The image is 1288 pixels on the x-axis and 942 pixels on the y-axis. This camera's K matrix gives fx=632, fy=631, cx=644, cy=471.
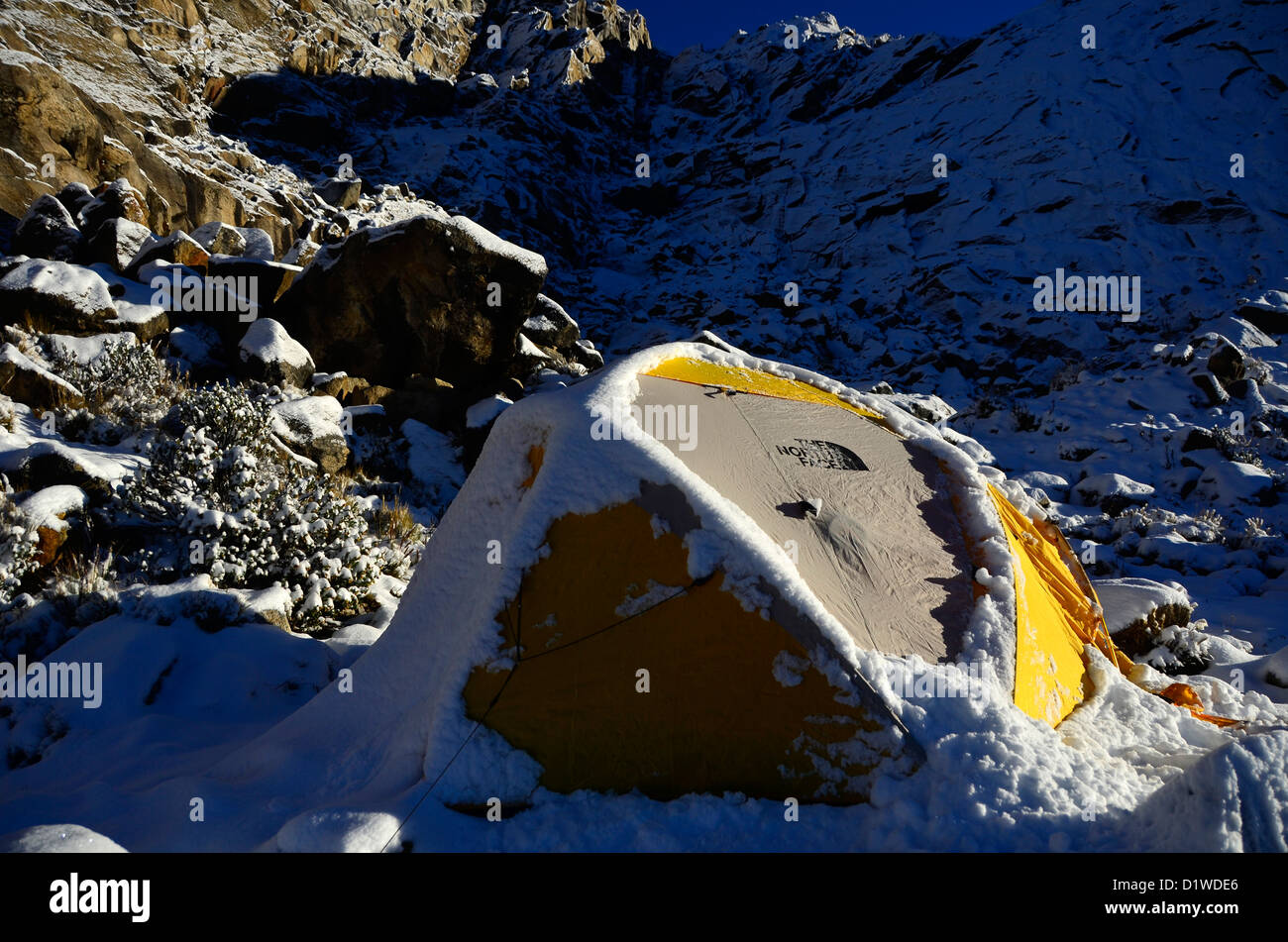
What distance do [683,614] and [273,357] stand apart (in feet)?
24.8

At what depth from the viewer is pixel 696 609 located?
2.61 meters

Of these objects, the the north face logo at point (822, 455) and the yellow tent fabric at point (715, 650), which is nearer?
the yellow tent fabric at point (715, 650)

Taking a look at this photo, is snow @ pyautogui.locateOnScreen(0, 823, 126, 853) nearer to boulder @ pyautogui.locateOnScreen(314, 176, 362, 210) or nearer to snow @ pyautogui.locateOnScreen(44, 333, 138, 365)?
snow @ pyautogui.locateOnScreen(44, 333, 138, 365)

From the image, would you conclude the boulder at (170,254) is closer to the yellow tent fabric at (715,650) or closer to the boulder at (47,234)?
the boulder at (47,234)

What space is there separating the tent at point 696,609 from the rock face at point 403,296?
6777 millimetres

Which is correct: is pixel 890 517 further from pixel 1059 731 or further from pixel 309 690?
pixel 309 690

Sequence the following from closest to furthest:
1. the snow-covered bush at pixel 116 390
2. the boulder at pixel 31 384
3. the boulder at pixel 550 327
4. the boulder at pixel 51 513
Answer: the boulder at pixel 51 513, the boulder at pixel 31 384, the snow-covered bush at pixel 116 390, the boulder at pixel 550 327

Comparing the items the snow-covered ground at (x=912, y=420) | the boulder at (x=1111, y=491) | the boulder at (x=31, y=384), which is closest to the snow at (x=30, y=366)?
the boulder at (x=31, y=384)

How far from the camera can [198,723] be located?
3.62 m

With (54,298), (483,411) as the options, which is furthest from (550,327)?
(54,298)

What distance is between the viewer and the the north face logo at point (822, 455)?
11.5ft

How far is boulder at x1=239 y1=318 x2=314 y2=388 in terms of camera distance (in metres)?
8.01

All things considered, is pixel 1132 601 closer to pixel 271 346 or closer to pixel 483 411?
pixel 483 411

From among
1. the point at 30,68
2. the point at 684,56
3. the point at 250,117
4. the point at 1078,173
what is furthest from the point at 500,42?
the point at 30,68
